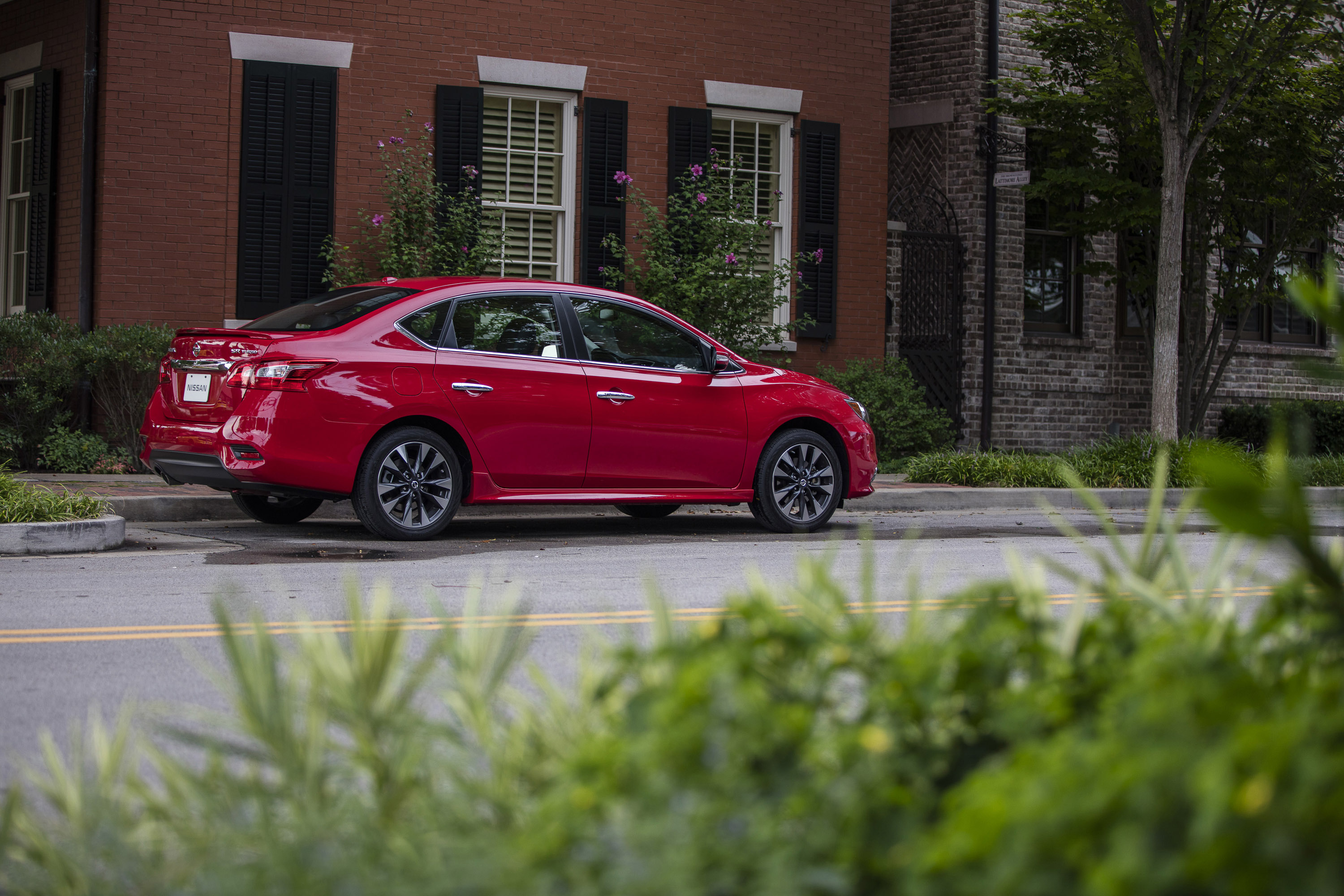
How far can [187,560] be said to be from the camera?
8836 mm

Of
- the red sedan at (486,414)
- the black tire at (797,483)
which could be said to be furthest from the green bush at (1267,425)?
the red sedan at (486,414)

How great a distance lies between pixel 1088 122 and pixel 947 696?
17.4 metres

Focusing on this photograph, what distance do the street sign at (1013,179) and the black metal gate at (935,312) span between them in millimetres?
1682

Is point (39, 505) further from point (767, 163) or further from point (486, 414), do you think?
point (767, 163)

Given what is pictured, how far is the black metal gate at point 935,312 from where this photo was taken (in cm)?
1897

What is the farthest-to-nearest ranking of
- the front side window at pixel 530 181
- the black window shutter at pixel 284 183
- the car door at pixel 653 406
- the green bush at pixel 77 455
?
the front side window at pixel 530 181, the black window shutter at pixel 284 183, the green bush at pixel 77 455, the car door at pixel 653 406

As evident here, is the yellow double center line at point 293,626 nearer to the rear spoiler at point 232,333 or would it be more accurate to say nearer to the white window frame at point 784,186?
the rear spoiler at point 232,333

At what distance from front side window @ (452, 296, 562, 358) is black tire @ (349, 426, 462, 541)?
2.42 ft

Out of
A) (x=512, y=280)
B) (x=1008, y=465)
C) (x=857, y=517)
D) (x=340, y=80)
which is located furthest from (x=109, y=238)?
(x=1008, y=465)

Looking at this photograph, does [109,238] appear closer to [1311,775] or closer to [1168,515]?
[1168,515]

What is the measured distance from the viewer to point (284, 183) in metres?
14.9

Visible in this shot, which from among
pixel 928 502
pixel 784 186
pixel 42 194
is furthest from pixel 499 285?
pixel 784 186

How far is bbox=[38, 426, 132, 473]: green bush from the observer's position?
43.7 feet

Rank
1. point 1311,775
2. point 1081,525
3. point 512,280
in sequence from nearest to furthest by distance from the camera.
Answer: point 1311,775 < point 512,280 < point 1081,525
